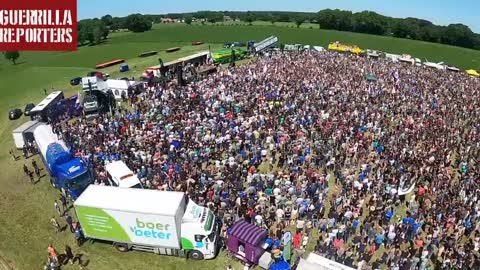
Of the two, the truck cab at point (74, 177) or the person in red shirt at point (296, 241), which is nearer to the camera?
the person in red shirt at point (296, 241)

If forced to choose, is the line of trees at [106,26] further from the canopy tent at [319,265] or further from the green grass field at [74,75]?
the canopy tent at [319,265]

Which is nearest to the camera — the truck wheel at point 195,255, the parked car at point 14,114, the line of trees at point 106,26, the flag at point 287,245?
the flag at point 287,245

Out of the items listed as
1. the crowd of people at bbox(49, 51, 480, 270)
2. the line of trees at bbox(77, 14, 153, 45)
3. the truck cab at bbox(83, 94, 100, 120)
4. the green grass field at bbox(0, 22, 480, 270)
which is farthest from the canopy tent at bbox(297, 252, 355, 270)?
the line of trees at bbox(77, 14, 153, 45)

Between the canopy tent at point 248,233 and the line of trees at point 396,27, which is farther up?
the line of trees at point 396,27

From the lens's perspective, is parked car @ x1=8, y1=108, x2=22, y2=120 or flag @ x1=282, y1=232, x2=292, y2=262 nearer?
flag @ x1=282, y1=232, x2=292, y2=262

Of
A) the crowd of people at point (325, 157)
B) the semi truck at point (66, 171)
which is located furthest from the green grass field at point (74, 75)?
the crowd of people at point (325, 157)

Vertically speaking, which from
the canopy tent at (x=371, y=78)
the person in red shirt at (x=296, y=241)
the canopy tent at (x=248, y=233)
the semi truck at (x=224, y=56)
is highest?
the semi truck at (x=224, y=56)

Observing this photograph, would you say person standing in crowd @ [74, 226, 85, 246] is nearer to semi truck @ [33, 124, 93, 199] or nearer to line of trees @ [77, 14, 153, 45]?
semi truck @ [33, 124, 93, 199]

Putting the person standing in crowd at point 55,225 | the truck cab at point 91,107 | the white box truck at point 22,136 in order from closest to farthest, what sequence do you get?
the person standing in crowd at point 55,225
the white box truck at point 22,136
the truck cab at point 91,107
